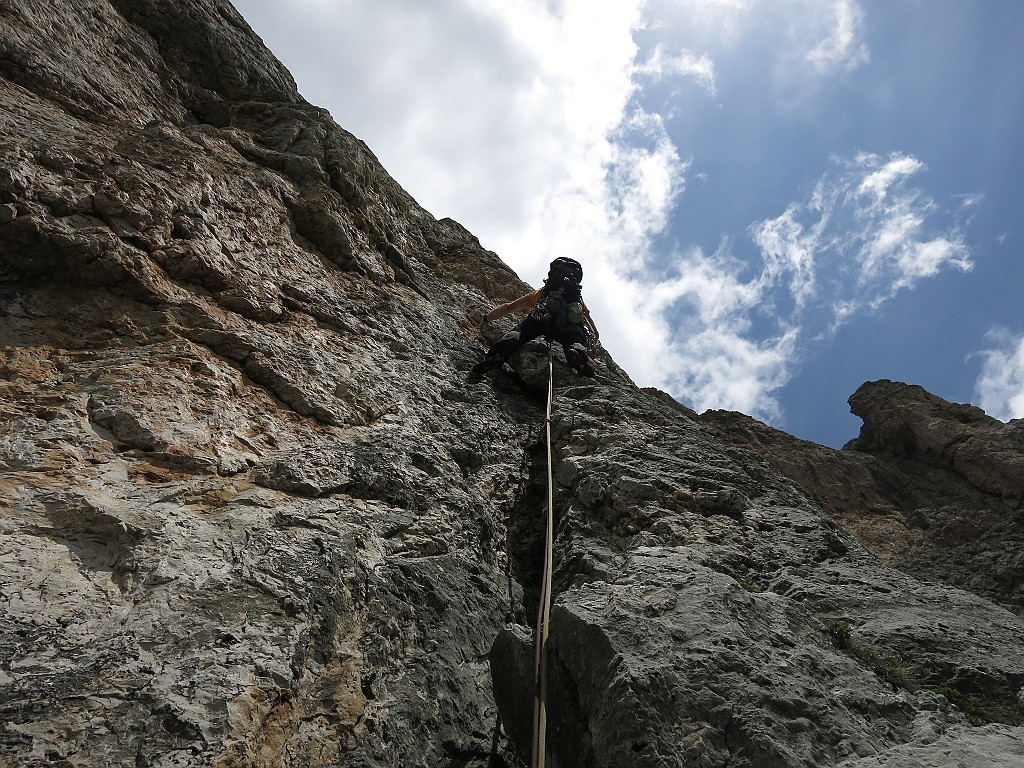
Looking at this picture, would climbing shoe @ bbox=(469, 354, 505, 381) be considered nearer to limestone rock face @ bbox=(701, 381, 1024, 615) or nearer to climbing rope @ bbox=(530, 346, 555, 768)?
climbing rope @ bbox=(530, 346, 555, 768)

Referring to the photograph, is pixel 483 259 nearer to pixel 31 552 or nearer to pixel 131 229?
pixel 131 229

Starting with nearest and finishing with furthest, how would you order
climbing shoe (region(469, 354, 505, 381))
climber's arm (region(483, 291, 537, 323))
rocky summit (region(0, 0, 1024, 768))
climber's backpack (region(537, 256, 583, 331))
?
rocky summit (region(0, 0, 1024, 768)) → climbing shoe (region(469, 354, 505, 381)) → climber's backpack (region(537, 256, 583, 331)) → climber's arm (region(483, 291, 537, 323))

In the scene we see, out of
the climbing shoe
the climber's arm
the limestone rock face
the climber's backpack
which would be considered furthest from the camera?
the limestone rock face

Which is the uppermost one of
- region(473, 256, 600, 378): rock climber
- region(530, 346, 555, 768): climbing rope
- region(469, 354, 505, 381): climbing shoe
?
region(473, 256, 600, 378): rock climber

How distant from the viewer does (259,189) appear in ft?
21.6

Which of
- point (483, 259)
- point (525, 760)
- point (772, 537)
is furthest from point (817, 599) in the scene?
point (483, 259)

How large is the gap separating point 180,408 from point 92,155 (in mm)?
2873

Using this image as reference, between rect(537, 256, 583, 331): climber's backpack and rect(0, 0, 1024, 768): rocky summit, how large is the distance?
1.15 meters

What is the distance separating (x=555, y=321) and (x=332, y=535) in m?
5.41

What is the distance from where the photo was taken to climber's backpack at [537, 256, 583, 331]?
8422 mm

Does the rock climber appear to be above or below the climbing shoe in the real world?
above

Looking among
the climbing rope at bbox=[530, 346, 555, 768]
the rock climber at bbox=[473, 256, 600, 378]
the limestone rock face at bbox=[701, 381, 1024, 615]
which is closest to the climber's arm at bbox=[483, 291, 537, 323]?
the rock climber at bbox=[473, 256, 600, 378]

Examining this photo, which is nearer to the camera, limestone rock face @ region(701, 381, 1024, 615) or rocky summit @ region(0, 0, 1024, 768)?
rocky summit @ region(0, 0, 1024, 768)

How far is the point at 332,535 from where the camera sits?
11.6 ft
